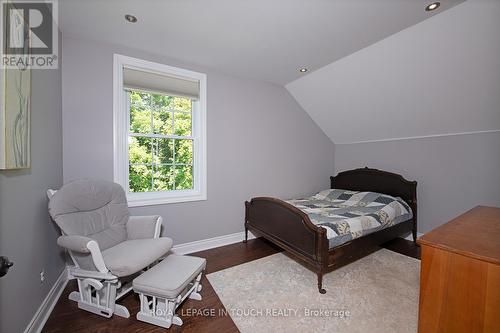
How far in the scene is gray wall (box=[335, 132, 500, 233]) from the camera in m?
2.67

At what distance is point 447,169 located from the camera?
9.84 ft

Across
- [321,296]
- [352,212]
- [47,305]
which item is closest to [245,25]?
[352,212]

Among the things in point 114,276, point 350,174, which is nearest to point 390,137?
point 350,174

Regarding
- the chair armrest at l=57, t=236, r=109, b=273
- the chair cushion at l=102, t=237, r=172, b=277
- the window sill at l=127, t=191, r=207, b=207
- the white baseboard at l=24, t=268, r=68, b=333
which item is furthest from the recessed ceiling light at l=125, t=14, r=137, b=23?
the white baseboard at l=24, t=268, r=68, b=333

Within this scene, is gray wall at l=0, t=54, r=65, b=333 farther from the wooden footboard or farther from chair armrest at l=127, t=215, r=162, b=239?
the wooden footboard

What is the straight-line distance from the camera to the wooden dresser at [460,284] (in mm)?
905

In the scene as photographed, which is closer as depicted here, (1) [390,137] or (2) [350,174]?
(1) [390,137]

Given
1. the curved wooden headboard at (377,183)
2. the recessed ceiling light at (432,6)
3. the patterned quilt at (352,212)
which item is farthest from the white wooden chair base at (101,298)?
the curved wooden headboard at (377,183)

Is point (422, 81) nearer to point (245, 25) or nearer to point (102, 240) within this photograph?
point (245, 25)

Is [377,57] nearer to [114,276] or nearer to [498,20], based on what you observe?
[498,20]

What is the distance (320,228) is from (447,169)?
7.89ft

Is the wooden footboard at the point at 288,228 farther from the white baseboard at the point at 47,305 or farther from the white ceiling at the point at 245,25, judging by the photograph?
the white baseboard at the point at 47,305

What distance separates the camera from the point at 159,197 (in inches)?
107

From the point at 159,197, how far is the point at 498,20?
378cm
